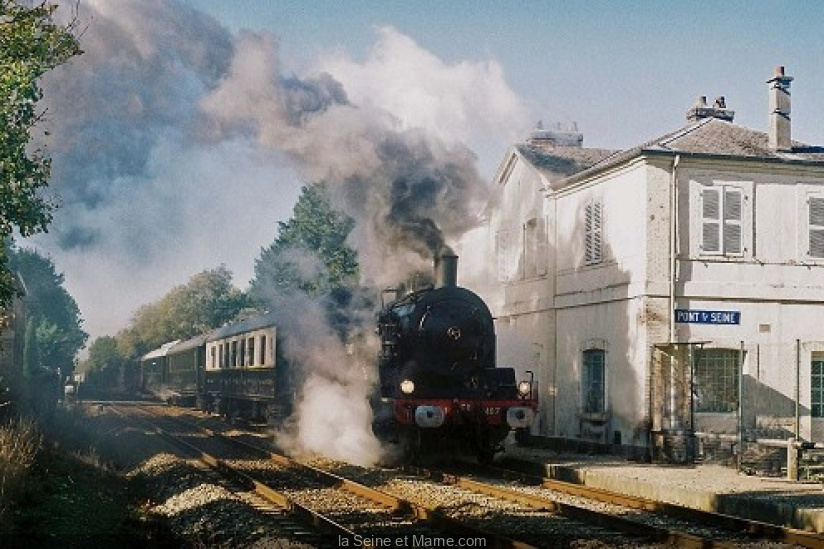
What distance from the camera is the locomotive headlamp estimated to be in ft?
53.6

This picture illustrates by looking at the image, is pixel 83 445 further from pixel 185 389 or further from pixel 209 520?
pixel 185 389

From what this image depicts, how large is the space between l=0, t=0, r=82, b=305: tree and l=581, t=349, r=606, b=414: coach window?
39.0 feet

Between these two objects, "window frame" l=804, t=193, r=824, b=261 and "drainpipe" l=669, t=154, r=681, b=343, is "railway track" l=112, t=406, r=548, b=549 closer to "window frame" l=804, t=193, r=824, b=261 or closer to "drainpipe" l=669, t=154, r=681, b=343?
"drainpipe" l=669, t=154, r=681, b=343

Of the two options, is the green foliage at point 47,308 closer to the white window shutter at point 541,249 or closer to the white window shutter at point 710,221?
the white window shutter at point 541,249

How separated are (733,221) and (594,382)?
4.54 meters

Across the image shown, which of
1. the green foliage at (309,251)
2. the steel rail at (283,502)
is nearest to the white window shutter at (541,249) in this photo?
the steel rail at (283,502)

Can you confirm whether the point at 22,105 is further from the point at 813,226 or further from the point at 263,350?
the point at 813,226

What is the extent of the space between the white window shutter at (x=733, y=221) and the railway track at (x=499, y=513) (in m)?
7.69

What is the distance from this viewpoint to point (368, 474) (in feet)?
53.3

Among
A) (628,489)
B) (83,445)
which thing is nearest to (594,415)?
(628,489)

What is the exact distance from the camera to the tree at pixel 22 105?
45.0 ft

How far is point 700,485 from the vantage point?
1468 centimetres

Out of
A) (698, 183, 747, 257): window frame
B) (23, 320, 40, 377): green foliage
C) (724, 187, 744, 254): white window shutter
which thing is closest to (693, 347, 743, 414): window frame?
(698, 183, 747, 257): window frame

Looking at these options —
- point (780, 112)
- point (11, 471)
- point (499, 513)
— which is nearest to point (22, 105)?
point (11, 471)
